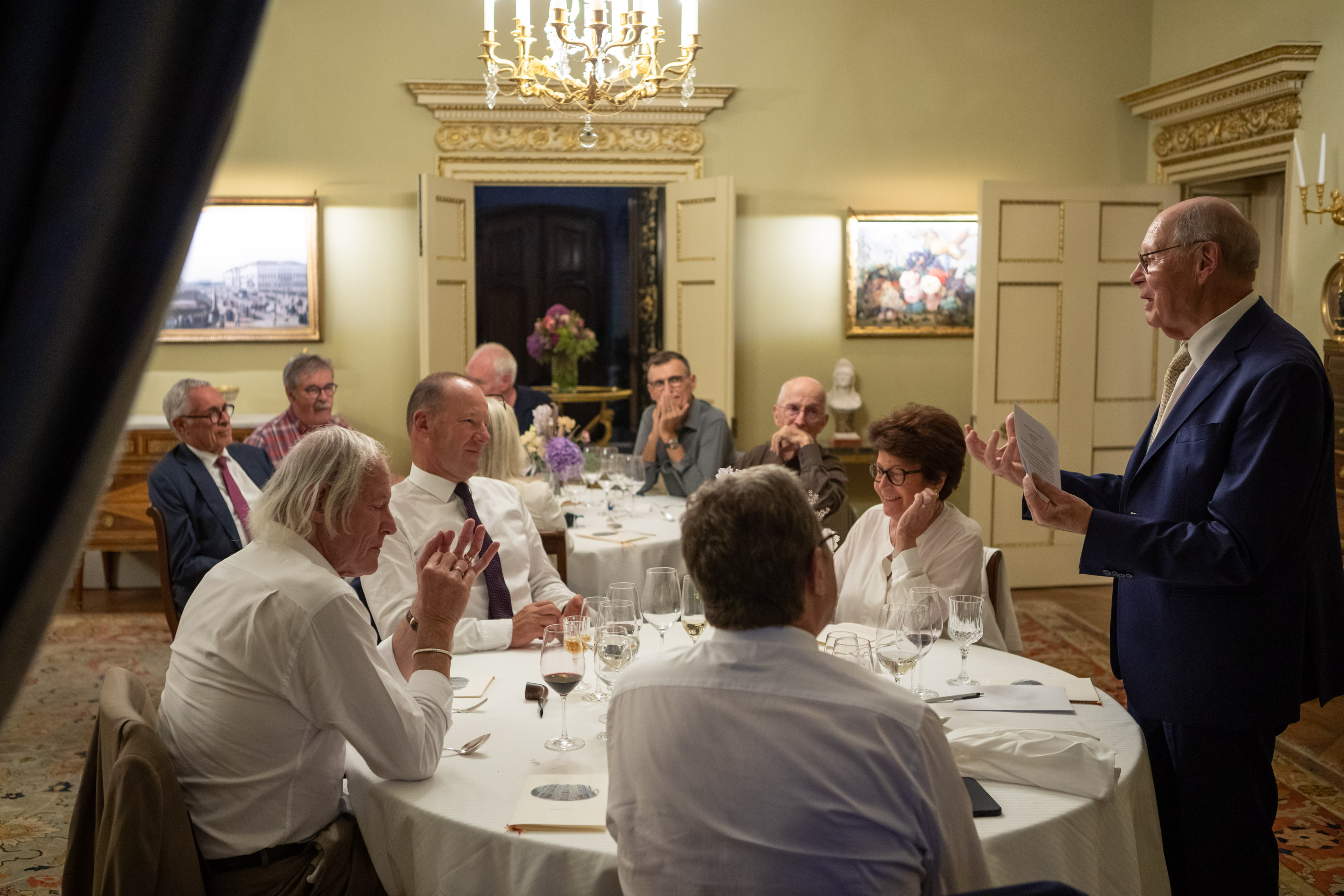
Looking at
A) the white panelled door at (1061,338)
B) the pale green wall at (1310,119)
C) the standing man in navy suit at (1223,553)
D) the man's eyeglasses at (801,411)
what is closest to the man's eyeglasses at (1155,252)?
the standing man in navy suit at (1223,553)

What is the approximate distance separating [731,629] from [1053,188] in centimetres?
622

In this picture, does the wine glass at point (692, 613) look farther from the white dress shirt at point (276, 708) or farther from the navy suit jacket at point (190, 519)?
the navy suit jacket at point (190, 519)

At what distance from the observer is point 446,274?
22.9 feet

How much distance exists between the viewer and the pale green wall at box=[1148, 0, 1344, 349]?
18.4 ft

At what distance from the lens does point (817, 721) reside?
4.49 feet

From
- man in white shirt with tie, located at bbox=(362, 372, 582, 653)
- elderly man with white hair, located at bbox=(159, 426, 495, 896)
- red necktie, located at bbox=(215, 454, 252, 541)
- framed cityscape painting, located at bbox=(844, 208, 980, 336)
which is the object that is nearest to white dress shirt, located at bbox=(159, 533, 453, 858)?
elderly man with white hair, located at bbox=(159, 426, 495, 896)

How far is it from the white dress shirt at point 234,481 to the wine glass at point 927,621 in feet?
9.36

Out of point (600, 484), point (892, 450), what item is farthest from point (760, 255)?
point (892, 450)

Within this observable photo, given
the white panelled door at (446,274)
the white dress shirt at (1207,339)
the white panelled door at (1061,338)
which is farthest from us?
the white panelled door at (1061,338)

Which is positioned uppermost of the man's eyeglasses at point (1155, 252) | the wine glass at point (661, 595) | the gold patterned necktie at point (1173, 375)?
the man's eyeglasses at point (1155, 252)

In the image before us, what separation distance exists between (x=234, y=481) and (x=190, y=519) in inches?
14.8

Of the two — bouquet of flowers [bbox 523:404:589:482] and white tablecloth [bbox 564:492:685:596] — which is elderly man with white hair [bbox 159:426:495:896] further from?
bouquet of flowers [bbox 523:404:589:482]

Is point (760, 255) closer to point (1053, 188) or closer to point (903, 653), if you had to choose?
point (1053, 188)

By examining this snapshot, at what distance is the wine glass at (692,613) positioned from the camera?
227cm
